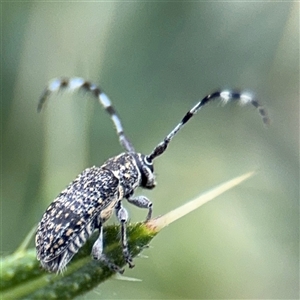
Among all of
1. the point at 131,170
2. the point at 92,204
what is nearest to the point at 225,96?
the point at 131,170

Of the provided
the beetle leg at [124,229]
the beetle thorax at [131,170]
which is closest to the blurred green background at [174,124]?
the beetle thorax at [131,170]

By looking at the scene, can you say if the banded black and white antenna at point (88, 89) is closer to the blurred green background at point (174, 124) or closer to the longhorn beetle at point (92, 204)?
the longhorn beetle at point (92, 204)

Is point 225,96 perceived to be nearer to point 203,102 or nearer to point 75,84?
point 203,102

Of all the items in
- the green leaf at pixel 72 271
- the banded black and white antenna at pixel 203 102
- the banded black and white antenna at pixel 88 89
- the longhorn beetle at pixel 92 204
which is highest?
the banded black and white antenna at pixel 88 89

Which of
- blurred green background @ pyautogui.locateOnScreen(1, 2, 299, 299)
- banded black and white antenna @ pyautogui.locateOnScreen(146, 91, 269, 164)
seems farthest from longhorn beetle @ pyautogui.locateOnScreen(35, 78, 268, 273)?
blurred green background @ pyautogui.locateOnScreen(1, 2, 299, 299)

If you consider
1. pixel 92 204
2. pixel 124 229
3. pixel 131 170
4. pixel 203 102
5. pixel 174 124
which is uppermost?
pixel 174 124

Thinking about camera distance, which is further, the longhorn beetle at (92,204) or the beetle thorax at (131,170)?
the beetle thorax at (131,170)
